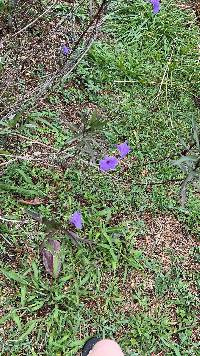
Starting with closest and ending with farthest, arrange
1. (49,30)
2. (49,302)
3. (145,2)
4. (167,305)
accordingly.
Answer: (49,302) → (167,305) → (49,30) → (145,2)

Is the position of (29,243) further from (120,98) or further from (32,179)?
(120,98)

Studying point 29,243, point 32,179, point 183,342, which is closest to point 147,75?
point 32,179

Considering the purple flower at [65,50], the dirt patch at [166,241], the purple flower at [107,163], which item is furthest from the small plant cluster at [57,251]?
the purple flower at [65,50]

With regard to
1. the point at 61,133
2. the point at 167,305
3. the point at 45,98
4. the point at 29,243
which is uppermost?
the point at 45,98

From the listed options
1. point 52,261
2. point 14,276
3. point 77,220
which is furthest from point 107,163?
point 14,276

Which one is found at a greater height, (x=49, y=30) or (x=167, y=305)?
(x=49, y=30)

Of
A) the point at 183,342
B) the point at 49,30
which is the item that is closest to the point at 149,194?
the point at 183,342

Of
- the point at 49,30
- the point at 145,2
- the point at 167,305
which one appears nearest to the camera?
the point at 167,305

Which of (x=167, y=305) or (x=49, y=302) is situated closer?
(x=49, y=302)

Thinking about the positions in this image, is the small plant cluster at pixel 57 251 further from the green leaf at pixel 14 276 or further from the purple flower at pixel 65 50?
the purple flower at pixel 65 50

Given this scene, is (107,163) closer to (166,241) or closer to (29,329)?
(166,241)
